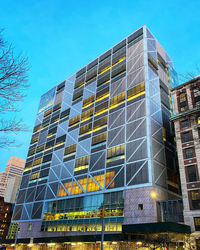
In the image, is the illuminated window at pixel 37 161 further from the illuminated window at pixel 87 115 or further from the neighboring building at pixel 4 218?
the neighboring building at pixel 4 218

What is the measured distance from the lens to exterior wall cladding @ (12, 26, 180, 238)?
2002 inches

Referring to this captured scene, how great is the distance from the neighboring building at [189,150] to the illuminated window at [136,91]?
8.78 m

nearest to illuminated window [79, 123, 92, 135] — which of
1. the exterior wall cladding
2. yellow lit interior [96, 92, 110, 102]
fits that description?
the exterior wall cladding

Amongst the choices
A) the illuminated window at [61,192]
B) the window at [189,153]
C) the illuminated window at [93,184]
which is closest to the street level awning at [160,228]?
the window at [189,153]

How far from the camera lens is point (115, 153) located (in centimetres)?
5775

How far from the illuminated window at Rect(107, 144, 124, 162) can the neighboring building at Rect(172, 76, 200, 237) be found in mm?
13871

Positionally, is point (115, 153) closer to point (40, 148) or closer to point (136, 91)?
point (136, 91)

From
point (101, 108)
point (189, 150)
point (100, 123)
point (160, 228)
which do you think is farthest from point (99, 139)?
point (160, 228)

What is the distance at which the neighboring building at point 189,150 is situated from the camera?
41.9 meters

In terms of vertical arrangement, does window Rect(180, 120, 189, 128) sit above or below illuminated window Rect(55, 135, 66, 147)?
below

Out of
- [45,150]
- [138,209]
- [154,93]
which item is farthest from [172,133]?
[45,150]

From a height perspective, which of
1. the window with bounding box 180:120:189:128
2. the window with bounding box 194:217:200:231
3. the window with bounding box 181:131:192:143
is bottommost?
the window with bounding box 194:217:200:231

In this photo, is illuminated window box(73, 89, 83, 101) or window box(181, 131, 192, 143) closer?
window box(181, 131, 192, 143)

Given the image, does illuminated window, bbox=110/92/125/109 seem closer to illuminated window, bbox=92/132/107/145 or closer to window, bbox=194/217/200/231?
illuminated window, bbox=92/132/107/145
